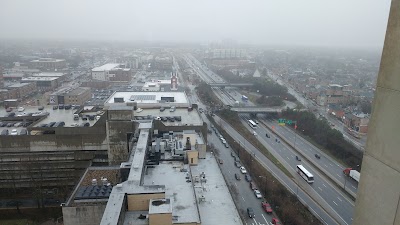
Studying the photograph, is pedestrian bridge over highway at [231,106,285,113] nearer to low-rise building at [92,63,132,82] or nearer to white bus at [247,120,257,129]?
white bus at [247,120,257,129]

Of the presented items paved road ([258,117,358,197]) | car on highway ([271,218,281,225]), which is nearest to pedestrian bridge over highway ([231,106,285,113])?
paved road ([258,117,358,197])

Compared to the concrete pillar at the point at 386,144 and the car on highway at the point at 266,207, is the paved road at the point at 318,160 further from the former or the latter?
the concrete pillar at the point at 386,144

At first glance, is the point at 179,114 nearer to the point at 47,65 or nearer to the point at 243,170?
the point at 243,170

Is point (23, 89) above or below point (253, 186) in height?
above

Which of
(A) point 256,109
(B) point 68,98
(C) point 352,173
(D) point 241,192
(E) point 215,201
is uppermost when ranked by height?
(E) point 215,201

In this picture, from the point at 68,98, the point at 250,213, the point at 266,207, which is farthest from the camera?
the point at 68,98

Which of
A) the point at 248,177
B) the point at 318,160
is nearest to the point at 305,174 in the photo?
the point at 248,177

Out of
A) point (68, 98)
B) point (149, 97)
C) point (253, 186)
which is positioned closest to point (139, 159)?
point (253, 186)

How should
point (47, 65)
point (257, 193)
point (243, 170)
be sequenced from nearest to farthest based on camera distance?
1. point (257, 193)
2. point (243, 170)
3. point (47, 65)

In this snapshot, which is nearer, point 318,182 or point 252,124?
point 318,182
